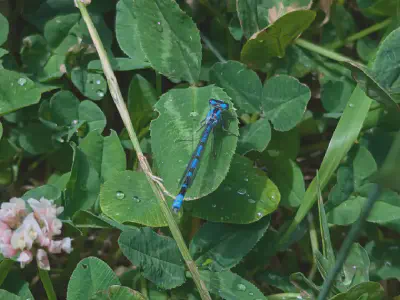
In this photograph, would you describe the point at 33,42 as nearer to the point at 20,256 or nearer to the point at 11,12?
the point at 11,12

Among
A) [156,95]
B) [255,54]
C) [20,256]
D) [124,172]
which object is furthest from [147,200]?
[255,54]

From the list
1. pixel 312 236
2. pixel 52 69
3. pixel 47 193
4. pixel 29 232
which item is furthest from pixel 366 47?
pixel 29 232

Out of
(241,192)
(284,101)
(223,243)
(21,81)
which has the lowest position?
(223,243)

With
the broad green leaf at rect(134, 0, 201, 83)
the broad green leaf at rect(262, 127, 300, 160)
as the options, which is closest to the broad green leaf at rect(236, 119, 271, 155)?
the broad green leaf at rect(262, 127, 300, 160)

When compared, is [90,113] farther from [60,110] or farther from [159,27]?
[159,27]

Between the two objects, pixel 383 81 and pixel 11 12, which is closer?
pixel 383 81

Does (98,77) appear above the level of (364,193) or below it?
above

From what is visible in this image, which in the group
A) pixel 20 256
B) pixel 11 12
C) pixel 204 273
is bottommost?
pixel 204 273

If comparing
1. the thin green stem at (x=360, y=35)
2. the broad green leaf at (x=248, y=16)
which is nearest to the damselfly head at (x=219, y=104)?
the broad green leaf at (x=248, y=16)
